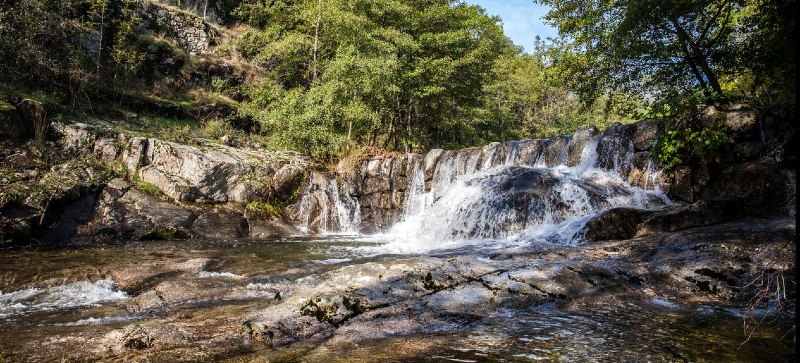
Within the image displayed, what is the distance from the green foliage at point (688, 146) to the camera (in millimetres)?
10125

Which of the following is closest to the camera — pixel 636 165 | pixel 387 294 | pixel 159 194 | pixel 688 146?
pixel 387 294

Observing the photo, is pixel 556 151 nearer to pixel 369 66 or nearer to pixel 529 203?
pixel 529 203

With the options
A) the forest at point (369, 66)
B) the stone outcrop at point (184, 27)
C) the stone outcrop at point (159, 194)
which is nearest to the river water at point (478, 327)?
the forest at point (369, 66)

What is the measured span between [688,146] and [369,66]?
37.0ft

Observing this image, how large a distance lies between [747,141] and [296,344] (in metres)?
10.9

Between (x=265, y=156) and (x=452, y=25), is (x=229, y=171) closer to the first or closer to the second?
(x=265, y=156)

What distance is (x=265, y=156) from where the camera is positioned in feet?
55.3

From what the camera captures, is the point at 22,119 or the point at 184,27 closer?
the point at 22,119

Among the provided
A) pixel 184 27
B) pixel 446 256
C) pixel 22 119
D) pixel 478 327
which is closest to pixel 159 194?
pixel 22 119

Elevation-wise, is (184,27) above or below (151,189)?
above

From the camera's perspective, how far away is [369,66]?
17594 millimetres

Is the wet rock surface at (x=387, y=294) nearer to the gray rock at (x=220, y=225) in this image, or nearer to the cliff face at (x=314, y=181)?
the cliff face at (x=314, y=181)

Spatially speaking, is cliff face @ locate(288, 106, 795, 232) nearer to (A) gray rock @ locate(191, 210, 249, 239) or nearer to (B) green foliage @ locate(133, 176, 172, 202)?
(A) gray rock @ locate(191, 210, 249, 239)

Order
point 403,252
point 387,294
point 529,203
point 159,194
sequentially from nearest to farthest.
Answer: point 387,294
point 403,252
point 529,203
point 159,194
